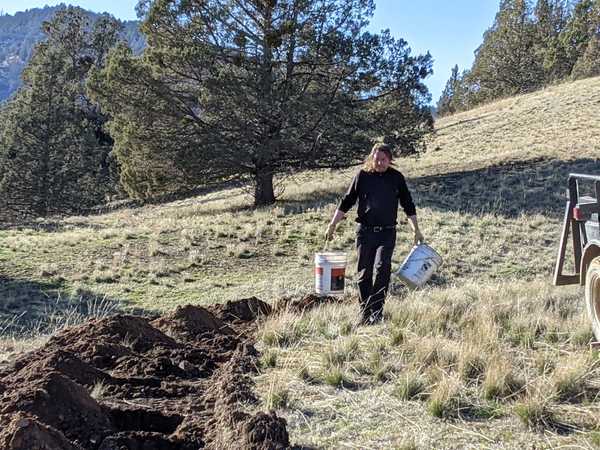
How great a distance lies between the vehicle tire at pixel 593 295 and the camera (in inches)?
180

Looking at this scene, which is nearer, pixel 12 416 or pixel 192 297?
pixel 12 416

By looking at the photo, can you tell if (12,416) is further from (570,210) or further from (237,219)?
(237,219)

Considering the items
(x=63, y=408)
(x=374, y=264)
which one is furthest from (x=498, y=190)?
(x=63, y=408)

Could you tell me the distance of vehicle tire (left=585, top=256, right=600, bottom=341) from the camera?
4.57 m

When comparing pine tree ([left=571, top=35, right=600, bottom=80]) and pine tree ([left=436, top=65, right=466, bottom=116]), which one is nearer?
pine tree ([left=571, top=35, right=600, bottom=80])

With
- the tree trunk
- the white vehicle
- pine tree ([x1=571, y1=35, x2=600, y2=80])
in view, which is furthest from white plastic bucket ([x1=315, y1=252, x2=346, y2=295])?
pine tree ([x1=571, y1=35, x2=600, y2=80])

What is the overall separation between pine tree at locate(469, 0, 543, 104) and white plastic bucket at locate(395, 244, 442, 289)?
44.4 m

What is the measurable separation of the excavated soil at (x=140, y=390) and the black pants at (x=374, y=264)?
1186 mm

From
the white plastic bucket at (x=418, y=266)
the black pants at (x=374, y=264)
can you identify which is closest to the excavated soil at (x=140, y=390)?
the black pants at (x=374, y=264)

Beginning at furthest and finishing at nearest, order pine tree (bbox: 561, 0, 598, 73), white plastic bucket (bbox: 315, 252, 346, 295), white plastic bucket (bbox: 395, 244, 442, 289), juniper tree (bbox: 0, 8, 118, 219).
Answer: pine tree (bbox: 561, 0, 598, 73) → juniper tree (bbox: 0, 8, 118, 219) → white plastic bucket (bbox: 315, 252, 346, 295) → white plastic bucket (bbox: 395, 244, 442, 289)

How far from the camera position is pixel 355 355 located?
464 cm

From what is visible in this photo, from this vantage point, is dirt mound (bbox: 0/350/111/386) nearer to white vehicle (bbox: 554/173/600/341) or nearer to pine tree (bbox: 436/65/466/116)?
white vehicle (bbox: 554/173/600/341)

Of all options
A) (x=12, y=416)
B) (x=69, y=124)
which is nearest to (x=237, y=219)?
(x=12, y=416)

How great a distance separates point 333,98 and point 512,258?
8035 mm
